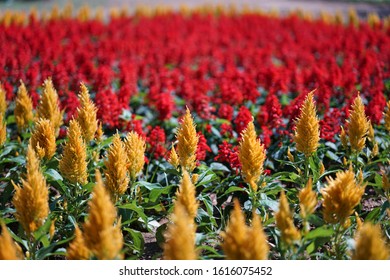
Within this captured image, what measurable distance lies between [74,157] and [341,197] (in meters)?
1.86

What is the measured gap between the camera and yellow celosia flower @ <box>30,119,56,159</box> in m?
4.31

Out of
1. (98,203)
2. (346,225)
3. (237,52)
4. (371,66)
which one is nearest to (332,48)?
(237,52)

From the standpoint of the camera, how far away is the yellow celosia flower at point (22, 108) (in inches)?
214

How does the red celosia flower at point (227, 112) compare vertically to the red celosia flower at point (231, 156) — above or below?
above

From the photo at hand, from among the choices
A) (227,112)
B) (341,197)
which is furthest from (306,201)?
(227,112)

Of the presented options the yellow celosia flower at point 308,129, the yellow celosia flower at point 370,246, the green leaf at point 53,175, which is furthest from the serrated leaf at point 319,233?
the green leaf at point 53,175

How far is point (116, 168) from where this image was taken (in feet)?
12.9

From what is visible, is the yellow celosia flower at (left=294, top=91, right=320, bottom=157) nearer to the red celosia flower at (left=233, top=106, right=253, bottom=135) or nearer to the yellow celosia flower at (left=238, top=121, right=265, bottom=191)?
the yellow celosia flower at (left=238, top=121, right=265, bottom=191)

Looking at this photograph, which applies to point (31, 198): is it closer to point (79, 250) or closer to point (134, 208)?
point (79, 250)

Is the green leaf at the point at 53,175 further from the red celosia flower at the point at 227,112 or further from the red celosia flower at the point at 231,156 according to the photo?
the red celosia flower at the point at 227,112

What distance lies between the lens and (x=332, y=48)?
1121 cm

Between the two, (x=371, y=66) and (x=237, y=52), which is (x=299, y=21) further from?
(x=371, y=66)

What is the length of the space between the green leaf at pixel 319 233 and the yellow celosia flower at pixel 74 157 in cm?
166
